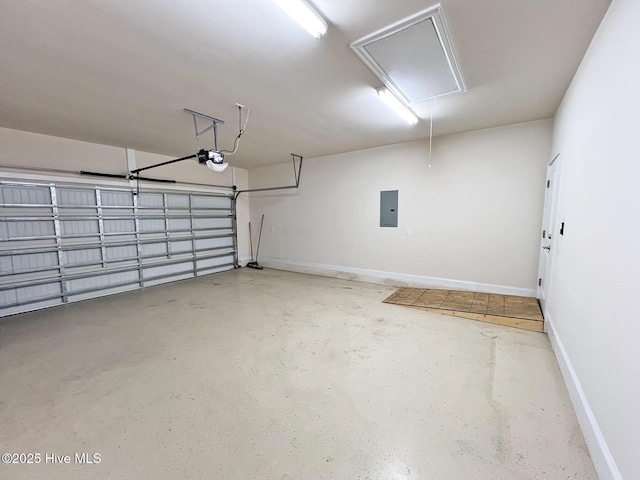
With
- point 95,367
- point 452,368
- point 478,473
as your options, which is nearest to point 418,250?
point 452,368

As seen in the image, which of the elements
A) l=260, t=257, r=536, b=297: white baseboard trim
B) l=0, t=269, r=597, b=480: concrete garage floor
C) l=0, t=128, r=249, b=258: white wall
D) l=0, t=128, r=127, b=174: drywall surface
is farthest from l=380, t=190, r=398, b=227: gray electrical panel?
l=0, t=128, r=127, b=174: drywall surface

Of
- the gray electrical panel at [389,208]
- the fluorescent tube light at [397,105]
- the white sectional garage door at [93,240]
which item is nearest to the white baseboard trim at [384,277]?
the gray electrical panel at [389,208]

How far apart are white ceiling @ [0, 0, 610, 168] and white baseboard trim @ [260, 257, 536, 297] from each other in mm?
2690

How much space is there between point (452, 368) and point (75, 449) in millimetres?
2872

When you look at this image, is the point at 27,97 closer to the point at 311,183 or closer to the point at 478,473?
the point at 311,183

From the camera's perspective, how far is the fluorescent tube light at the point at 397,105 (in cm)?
286

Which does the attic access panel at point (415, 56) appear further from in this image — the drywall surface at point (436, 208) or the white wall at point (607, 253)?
the drywall surface at point (436, 208)

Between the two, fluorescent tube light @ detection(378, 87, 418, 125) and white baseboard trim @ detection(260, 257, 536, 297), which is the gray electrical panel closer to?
white baseboard trim @ detection(260, 257, 536, 297)

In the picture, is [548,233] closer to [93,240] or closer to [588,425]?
[588,425]

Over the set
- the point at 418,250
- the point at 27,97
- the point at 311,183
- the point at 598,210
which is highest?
the point at 27,97

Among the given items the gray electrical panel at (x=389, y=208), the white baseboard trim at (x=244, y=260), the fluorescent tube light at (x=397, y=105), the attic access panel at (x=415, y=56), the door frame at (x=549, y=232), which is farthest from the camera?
the white baseboard trim at (x=244, y=260)

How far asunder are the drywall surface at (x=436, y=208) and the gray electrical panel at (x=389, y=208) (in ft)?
0.31

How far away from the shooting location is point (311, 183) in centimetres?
645

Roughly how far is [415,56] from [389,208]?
327 centimetres
